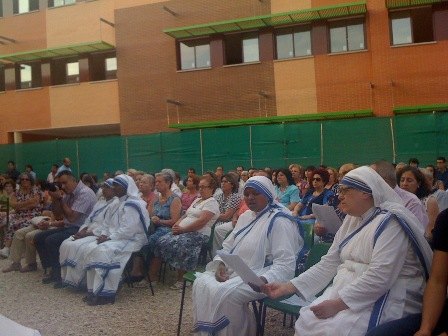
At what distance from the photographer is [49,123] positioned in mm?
24953

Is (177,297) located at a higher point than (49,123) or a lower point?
lower

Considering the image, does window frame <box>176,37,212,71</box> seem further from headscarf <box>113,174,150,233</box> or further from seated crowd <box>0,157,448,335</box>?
headscarf <box>113,174,150,233</box>

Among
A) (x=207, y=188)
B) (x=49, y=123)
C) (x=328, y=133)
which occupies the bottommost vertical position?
(x=207, y=188)

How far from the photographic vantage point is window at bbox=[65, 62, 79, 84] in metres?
24.6

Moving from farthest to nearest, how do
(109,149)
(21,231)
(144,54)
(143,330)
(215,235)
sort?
(144,54) → (109,149) → (21,231) → (215,235) → (143,330)

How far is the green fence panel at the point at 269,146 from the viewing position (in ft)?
54.4

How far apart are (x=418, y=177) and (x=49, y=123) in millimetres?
21823

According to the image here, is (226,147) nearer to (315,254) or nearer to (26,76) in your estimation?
(26,76)

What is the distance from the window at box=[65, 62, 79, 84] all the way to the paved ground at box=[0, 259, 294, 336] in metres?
18.2

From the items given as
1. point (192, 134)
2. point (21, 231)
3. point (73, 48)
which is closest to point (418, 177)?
point (21, 231)

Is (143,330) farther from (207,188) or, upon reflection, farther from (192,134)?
(192,134)

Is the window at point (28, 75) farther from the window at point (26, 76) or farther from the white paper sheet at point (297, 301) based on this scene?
the white paper sheet at point (297, 301)

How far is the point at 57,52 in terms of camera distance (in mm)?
24188

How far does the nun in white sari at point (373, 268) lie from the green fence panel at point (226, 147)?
13564 mm
